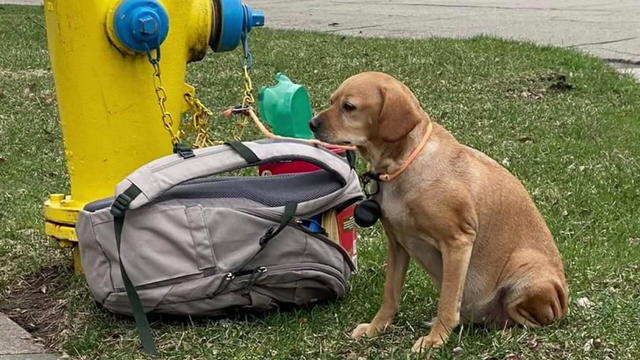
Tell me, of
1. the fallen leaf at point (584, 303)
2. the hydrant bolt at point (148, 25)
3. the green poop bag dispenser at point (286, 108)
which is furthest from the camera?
the green poop bag dispenser at point (286, 108)

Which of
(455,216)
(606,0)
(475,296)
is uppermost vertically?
(455,216)

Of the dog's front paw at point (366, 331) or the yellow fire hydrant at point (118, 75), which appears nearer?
the dog's front paw at point (366, 331)

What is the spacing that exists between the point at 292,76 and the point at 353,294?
16.6 ft

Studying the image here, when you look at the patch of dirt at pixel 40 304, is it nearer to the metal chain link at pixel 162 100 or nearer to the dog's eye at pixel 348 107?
the metal chain link at pixel 162 100

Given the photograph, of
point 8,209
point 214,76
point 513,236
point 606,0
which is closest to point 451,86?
point 214,76

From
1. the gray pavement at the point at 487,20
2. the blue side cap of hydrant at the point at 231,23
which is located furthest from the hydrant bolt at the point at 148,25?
the gray pavement at the point at 487,20

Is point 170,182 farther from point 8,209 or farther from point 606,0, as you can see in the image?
point 606,0

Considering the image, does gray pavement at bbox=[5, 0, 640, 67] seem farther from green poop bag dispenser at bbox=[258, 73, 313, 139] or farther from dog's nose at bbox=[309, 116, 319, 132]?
dog's nose at bbox=[309, 116, 319, 132]

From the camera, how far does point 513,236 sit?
3529 millimetres

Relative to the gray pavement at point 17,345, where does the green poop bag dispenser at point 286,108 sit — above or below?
above

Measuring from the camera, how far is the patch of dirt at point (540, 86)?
8031 mm

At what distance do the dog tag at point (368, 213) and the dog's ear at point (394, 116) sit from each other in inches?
9.7

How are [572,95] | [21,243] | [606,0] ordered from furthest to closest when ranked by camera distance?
[606,0]
[572,95]
[21,243]

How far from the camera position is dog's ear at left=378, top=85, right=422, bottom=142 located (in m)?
3.31
